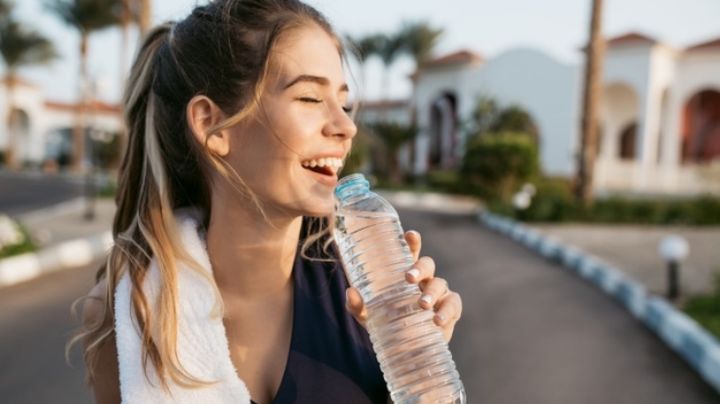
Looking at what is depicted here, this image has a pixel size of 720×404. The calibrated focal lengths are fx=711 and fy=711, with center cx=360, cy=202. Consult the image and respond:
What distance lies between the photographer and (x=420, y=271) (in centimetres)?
137

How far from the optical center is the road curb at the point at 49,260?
829cm

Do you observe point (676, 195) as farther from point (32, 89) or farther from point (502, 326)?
point (32, 89)

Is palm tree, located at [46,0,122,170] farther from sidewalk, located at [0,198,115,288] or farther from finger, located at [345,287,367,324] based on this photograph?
finger, located at [345,287,367,324]

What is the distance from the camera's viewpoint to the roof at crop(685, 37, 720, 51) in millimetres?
27688

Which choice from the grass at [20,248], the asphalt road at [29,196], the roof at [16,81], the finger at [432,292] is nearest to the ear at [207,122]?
the finger at [432,292]

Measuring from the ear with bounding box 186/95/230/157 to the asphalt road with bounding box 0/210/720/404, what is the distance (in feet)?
10.2

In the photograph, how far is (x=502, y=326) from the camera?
6.41 metres

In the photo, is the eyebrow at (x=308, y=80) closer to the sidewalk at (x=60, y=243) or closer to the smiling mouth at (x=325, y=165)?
the smiling mouth at (x=325, y=165)

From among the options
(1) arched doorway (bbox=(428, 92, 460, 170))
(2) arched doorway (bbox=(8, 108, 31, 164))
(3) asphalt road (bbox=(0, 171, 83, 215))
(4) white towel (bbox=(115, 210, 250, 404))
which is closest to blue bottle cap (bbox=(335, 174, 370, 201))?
(4) white towel (bbox=(115, 210, 250, 404))

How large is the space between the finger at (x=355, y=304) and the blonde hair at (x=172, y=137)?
250 millimetres

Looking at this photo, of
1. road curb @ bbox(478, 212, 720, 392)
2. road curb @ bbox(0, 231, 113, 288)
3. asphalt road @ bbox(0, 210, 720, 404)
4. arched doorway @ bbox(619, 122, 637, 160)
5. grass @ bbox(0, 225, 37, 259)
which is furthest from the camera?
arched doorway @ bbox(619, 122, 637, 160)

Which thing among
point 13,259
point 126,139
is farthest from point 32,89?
point 126,139

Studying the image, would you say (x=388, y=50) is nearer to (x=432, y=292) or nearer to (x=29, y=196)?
(x=29, y=196)

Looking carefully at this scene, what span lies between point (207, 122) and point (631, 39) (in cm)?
2876
